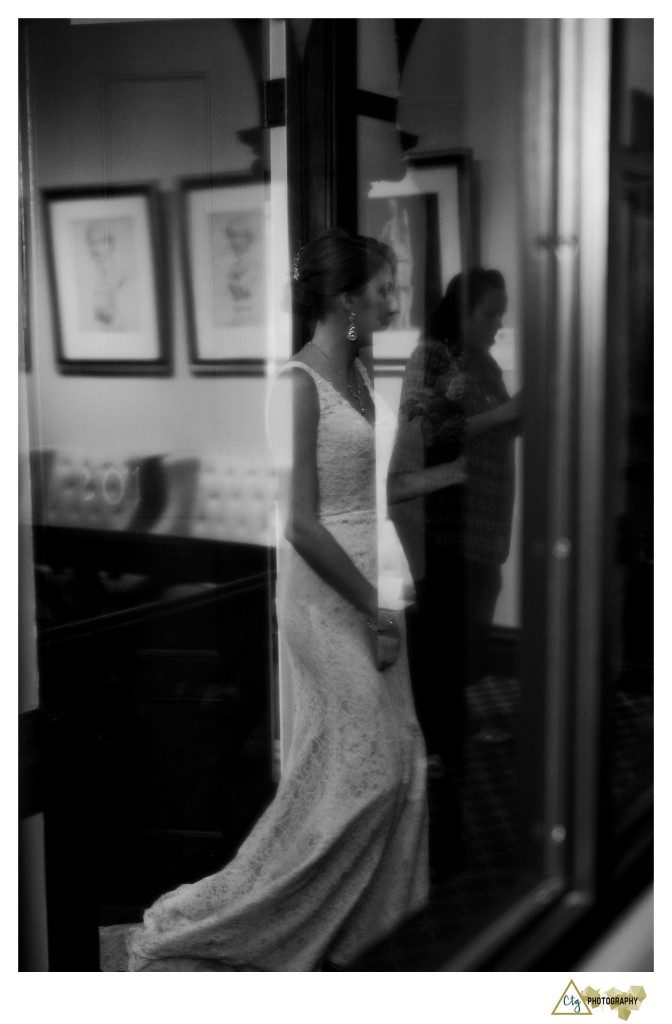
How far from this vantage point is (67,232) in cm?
155

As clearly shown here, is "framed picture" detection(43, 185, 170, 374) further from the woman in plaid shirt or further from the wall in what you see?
the woman in plaid shirt

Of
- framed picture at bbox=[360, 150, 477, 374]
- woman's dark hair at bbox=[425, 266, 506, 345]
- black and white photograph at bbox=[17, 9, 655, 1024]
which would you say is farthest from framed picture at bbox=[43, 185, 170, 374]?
woman's dark hair at bbox=[425, 266, 506, 345]

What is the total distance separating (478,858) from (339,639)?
52 cm

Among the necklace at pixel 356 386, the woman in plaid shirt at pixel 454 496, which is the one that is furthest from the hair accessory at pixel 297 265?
the woman in plaid shirt at pixel 454 496

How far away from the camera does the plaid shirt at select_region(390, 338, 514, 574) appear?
1.36m

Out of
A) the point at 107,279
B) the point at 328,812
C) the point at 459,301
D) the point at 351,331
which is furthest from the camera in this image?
the point at 328,812

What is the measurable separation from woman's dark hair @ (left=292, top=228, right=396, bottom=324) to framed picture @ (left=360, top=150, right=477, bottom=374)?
0.21ft

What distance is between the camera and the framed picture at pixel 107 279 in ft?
5.11

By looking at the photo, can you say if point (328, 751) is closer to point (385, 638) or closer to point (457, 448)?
point (385, 638)

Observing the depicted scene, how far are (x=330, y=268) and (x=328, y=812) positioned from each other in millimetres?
955

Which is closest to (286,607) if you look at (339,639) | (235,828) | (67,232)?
(339,639)

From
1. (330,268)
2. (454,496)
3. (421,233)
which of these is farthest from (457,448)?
(330,268)

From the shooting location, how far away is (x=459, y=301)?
56.1 inches

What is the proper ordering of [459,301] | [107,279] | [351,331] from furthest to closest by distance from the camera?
[351,331] → [107,279] → [459,301]
